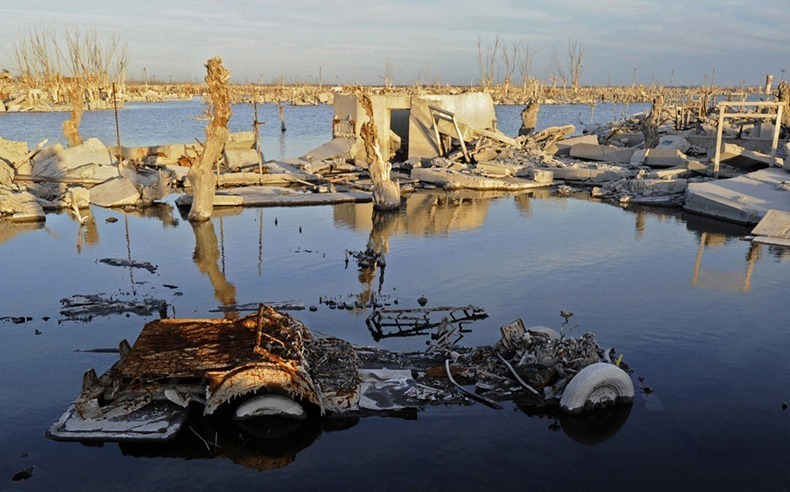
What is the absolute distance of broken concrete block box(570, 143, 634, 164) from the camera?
32.6 metres

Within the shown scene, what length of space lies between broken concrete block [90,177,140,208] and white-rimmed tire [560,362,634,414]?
61.6 feet

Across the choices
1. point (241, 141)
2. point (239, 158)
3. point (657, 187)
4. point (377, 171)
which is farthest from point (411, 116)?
point (657, 187)

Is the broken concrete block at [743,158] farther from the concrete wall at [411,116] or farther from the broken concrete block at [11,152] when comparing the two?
the broken concrete block at [11,152]

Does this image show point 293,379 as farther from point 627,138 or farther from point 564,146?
point 627,138

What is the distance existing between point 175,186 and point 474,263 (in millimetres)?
A: 15567

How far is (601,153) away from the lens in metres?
33.7

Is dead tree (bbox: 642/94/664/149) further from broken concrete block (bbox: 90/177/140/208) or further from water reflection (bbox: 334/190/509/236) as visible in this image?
broken concrete block (bbox: 90/177/140/208)

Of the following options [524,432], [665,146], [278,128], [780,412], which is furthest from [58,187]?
[278,128]

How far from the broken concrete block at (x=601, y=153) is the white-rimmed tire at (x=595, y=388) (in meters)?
25.2

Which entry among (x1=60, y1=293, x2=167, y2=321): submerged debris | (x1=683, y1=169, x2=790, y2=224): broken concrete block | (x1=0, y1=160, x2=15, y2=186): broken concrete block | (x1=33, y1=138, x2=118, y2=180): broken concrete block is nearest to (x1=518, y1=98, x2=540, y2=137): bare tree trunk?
(x1=683, y1=169, x2=790, y2=224): broken concrete block

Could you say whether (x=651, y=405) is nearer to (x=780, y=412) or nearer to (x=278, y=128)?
(x=780, y=412)

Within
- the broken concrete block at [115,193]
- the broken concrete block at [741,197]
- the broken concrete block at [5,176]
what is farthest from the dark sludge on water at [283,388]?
the broken concrete block at [5,176]

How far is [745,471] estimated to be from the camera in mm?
7809

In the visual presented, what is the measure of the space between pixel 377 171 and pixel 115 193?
9.42m
